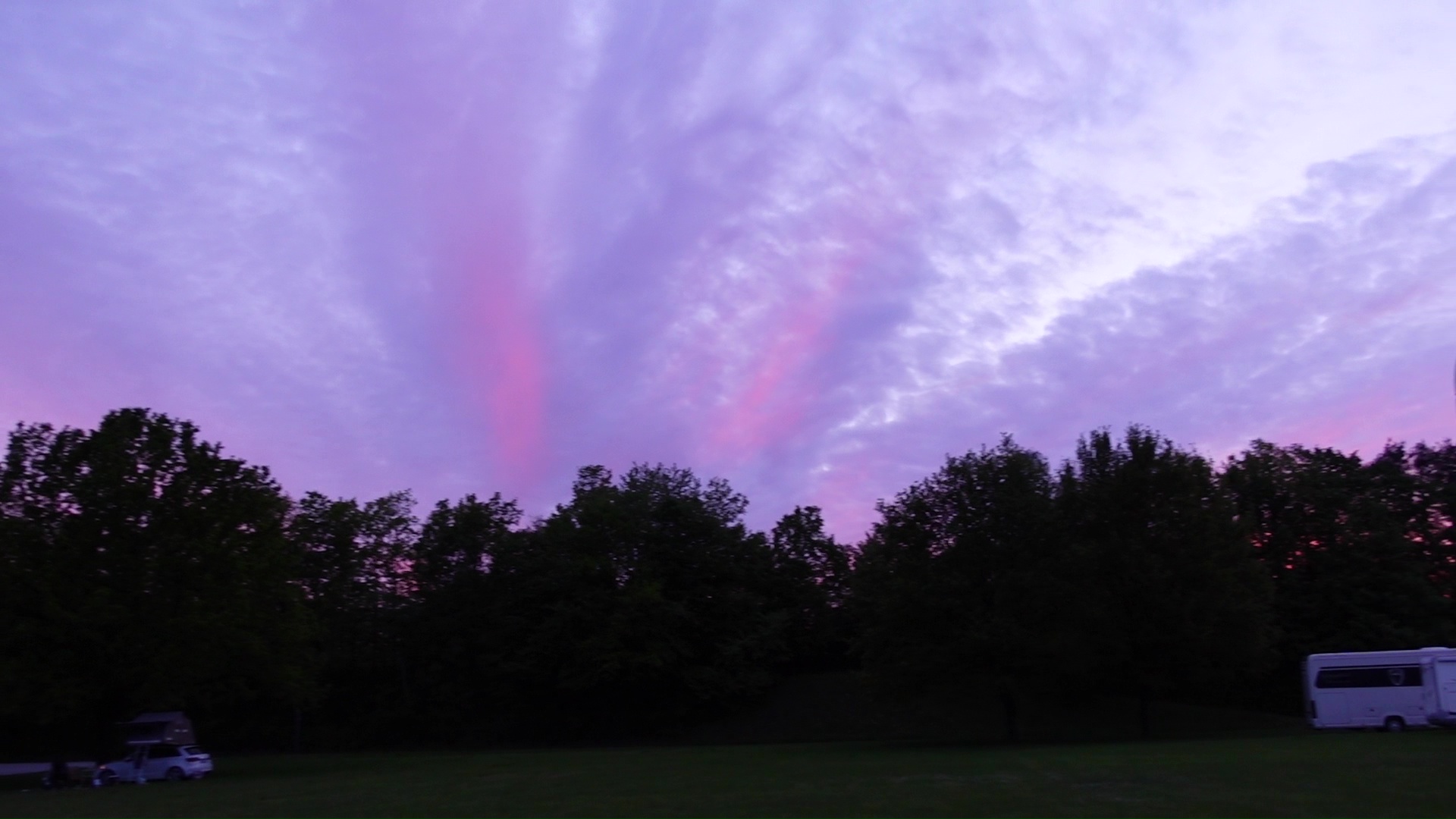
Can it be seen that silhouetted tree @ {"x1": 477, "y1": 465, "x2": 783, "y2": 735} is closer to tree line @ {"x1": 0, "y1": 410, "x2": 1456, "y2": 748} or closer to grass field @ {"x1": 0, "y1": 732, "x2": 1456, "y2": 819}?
tree line @ {"x1": 0, "y1": 410, "x2": 1456, "y2": 748}

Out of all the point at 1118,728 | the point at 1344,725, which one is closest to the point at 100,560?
the point at 1118,728

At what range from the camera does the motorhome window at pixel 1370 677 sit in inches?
1905

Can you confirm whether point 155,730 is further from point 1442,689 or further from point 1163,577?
point 1442,689

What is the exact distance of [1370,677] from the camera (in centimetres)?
4950

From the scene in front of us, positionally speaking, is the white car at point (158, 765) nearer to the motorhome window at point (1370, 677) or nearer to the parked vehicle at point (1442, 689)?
the motorhome window at point (1370, 677)

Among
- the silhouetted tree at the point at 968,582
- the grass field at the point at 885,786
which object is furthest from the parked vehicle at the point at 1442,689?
the silhouetted tree at the point at 968,582

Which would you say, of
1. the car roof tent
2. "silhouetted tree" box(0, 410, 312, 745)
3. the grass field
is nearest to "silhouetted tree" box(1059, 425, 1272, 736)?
the grass field

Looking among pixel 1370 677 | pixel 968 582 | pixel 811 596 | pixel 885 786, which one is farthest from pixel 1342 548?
pixel 885 786

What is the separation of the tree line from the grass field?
20.5ft

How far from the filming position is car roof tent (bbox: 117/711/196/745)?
46938 mm

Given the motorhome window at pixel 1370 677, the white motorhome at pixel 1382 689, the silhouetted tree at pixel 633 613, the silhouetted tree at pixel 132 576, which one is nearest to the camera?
the silhouetted tree at pixel 132 576

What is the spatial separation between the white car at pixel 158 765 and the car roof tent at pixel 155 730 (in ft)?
1.23

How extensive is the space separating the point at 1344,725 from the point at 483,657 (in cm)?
5364

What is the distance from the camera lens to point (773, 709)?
74.6 metres
